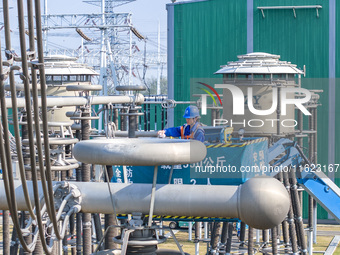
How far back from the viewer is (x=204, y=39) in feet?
97.7

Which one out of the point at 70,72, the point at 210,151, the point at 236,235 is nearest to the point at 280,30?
the point at 236,235

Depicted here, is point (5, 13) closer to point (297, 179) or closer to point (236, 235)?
point (297, 179)

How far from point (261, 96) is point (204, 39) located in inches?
531

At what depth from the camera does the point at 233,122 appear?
1684 centimetres

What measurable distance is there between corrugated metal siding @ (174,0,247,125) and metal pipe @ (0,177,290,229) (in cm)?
2333

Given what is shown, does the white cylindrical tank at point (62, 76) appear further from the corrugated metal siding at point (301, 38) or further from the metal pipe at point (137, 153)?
the metal pipe at point (137, 153)

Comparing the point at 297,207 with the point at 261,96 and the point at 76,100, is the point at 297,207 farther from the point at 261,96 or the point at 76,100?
the point at 76,100

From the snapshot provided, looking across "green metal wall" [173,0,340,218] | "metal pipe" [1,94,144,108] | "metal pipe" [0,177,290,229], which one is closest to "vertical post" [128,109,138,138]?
"metal pipe" [1,94,144,108]

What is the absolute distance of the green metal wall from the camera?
28422mm

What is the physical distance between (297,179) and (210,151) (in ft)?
20.0

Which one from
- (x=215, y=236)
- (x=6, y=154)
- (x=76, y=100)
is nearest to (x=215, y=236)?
(x=215, y=236)

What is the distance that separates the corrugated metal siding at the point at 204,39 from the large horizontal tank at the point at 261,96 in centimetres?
1212

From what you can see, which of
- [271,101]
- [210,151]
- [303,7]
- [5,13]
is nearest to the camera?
[5,13]

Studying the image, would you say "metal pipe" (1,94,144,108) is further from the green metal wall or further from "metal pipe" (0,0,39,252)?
the green metal wall
